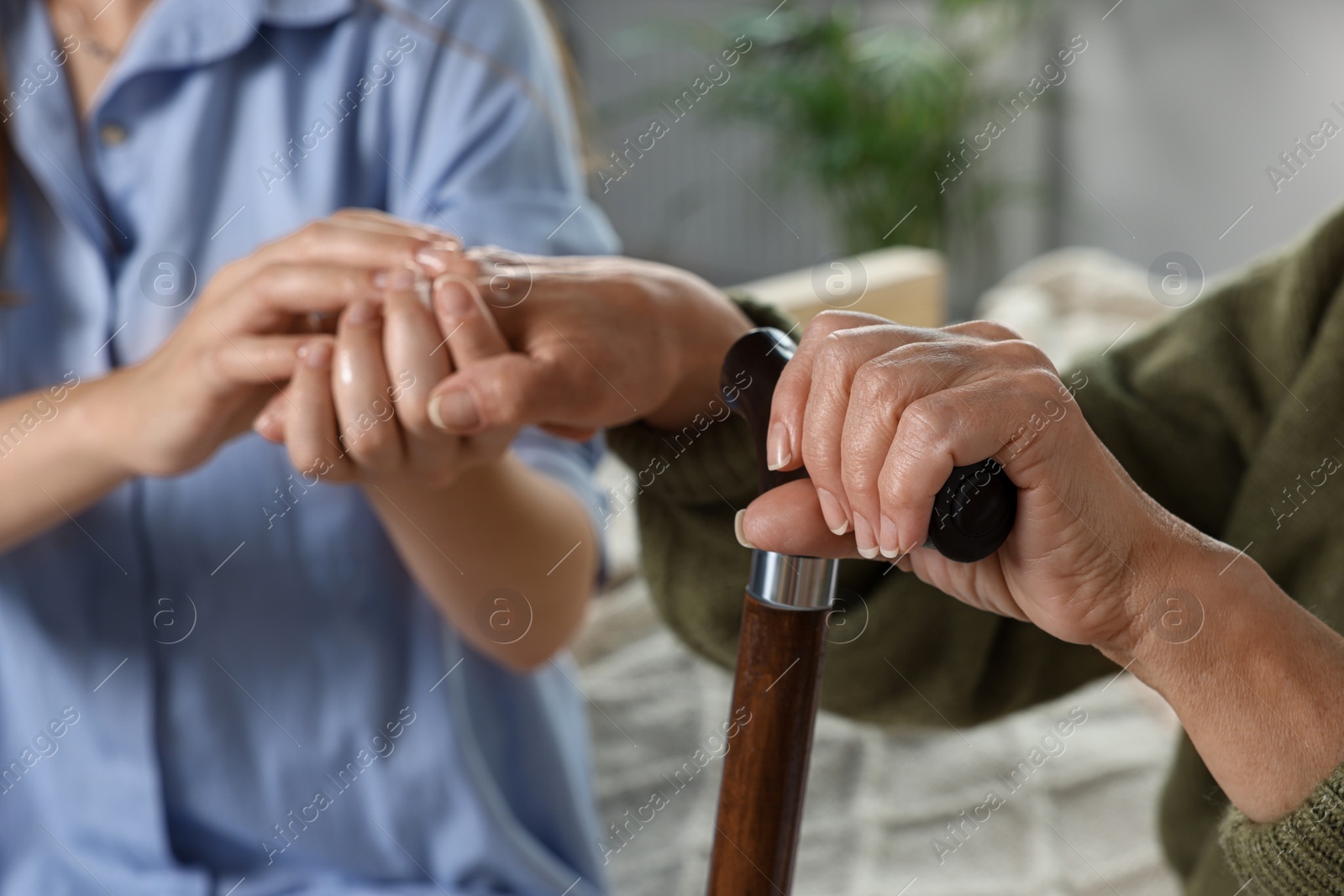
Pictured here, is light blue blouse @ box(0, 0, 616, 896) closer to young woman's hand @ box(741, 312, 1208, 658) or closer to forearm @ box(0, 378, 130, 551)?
Answer: forearm @ box(0, 378, 130, 551)

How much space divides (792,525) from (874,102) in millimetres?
2598

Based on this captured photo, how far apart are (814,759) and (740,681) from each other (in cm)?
58

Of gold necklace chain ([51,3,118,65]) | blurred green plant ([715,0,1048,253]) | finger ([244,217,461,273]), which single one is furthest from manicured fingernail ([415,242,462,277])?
blurred green plant ([715,0,1048,253])

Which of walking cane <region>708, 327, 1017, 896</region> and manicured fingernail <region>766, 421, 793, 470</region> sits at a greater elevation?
manicured fingernail <region>766, 421, 793, 470</region>

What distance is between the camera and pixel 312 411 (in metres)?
0.52

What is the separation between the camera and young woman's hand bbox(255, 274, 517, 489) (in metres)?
0.51

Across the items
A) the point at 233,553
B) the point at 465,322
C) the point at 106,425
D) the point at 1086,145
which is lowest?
the point at 1086,145

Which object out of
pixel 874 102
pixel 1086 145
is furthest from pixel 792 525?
pixel 1086 145

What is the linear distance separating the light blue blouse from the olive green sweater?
0.16 metres

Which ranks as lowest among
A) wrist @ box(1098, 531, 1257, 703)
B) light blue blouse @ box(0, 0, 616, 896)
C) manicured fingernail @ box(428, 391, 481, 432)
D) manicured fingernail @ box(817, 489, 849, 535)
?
light blue blouse @ box(0, 0, 616, 896)

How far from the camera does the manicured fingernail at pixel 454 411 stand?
1.65ft

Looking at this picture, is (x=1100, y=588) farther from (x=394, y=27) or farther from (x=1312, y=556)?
(x=394, y=27)

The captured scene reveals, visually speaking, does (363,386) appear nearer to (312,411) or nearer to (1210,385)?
(312,411)

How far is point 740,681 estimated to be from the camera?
1.34 feet
